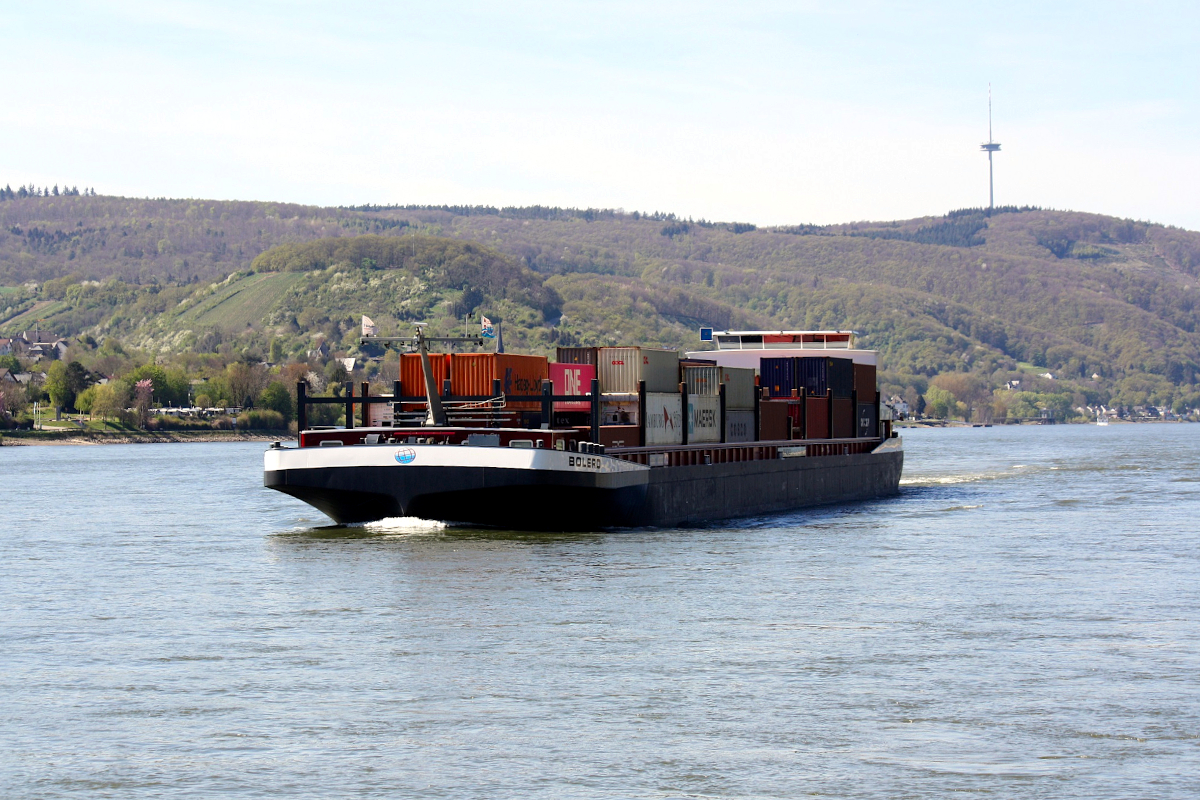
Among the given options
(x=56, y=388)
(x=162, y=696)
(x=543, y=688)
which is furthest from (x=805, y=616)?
(x=56, y=388)

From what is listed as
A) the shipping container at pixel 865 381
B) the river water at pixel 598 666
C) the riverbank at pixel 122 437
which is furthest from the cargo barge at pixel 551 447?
the riverbank at pixel 122 437

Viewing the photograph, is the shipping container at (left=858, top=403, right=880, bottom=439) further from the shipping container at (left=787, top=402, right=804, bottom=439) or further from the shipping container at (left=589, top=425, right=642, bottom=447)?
the shipping container at (left=589, top=425, right=642, bottom=447)

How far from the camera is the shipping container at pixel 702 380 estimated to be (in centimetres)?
5259

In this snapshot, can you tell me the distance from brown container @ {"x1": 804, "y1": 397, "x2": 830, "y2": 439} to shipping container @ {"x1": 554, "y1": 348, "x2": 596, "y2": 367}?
1652 cm

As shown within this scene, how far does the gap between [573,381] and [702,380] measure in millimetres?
7484

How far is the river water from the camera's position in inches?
647

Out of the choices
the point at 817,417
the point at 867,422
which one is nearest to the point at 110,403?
the point at 867,422

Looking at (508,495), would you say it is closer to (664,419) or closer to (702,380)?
(664,419)

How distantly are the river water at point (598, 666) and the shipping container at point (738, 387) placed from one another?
11727mm

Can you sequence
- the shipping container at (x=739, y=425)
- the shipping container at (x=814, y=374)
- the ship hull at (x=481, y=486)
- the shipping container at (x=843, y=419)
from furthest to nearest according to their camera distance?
the shipping container at (x=843, y=419)
the shipping container at (x=814, y=374)
the shipping container at (x=739, y=425)
the ship hull at (x=481, y=486)

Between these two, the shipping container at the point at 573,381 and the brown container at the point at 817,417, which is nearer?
the shipping container at the point at 573,381

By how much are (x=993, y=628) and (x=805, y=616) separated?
3720 millimetres

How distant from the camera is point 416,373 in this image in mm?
47125

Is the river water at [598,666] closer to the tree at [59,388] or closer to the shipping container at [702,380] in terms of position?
the shipping container at [702,380]
